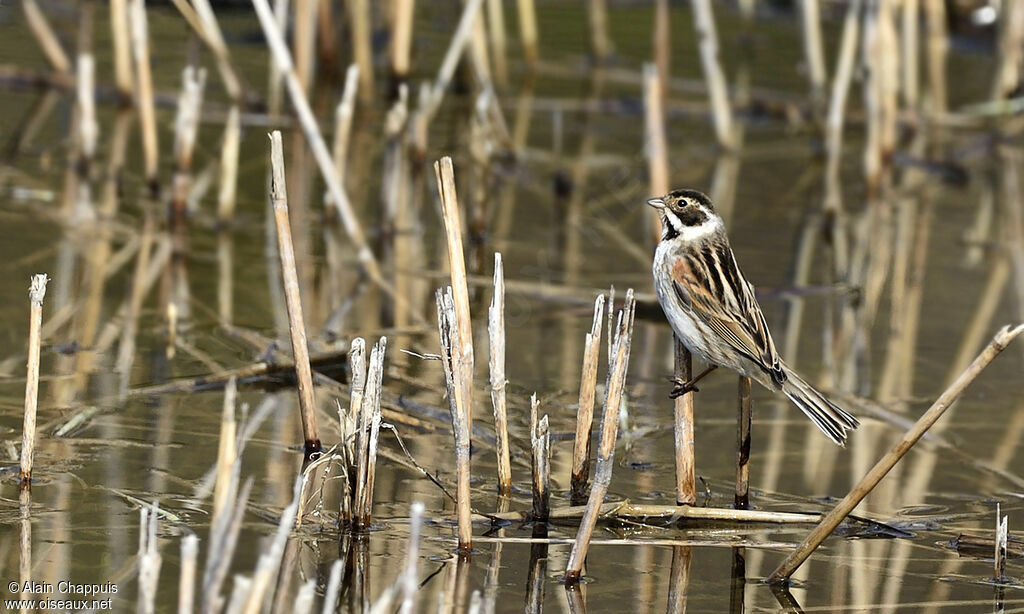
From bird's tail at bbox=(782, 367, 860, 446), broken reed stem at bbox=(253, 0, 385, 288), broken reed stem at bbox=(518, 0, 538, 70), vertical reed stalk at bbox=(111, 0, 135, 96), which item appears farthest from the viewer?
broken reed stem at bbox=(518, 0, 538, 70)

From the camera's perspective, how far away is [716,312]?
5.70 m

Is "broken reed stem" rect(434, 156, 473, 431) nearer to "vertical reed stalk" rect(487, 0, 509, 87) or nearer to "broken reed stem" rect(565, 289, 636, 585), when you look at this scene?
"broken reed stem" rect(565, 289, 636, 585)

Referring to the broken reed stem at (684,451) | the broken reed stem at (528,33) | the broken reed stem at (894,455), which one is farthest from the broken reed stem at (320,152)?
the broken reed stem at (528,33)

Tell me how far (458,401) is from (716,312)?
123 cm

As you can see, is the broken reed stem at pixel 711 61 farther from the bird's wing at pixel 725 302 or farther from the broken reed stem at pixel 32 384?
the broken reed stem at pixel 32 384

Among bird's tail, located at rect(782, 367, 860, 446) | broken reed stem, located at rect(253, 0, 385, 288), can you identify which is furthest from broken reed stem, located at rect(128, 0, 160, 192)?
bird's tail, located at rect(782, 367, 860, 446)

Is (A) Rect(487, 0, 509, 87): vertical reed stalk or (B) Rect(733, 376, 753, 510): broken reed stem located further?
(A) Rect(487, 0, 509, 87): vertical reed stalk

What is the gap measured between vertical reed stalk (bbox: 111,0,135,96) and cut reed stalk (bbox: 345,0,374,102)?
76.5 inches

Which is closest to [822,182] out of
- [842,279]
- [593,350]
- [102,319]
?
[842,279]

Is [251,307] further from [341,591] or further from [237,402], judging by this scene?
[341,591]

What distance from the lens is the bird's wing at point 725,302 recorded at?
219 inches

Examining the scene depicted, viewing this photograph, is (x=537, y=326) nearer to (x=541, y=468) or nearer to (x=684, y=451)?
Answer: (x=684, y=451)

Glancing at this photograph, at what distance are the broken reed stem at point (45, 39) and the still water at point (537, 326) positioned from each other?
0.87 ft

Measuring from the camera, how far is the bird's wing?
5.55m
